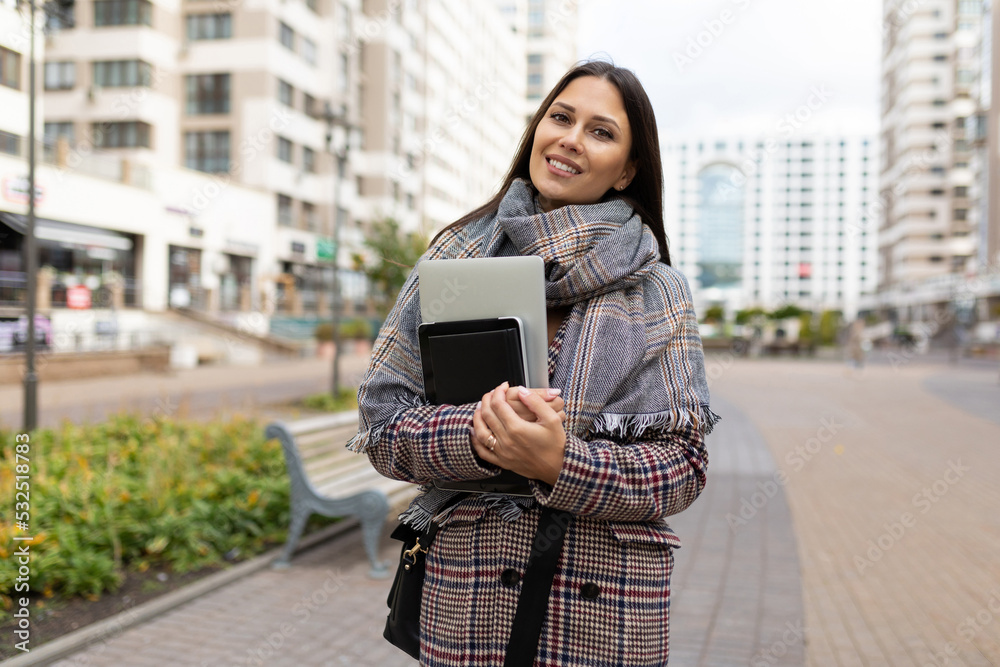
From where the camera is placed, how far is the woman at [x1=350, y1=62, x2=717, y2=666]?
4.88 ft

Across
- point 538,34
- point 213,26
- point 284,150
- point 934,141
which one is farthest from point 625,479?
point 538,34

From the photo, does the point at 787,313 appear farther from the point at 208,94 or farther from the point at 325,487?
the point at 325,487

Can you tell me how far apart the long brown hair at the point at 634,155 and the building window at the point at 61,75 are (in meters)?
39.1

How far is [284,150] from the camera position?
39188 mm

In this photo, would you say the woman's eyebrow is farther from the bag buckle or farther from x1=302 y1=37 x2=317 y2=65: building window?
x1=302 y1=37 x2=317 y2=65: building window

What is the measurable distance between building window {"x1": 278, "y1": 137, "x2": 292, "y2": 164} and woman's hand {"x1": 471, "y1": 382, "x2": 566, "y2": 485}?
39.3m

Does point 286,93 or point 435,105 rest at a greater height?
point 435,105

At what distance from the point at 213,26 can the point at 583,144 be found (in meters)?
40.2

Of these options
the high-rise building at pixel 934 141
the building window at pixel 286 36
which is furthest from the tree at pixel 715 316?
the high-rise building at pixel 934 141

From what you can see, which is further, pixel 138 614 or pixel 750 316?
pixel 750 316

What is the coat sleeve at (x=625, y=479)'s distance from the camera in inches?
57.5

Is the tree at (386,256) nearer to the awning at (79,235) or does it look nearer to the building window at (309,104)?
the awning at (79,235)

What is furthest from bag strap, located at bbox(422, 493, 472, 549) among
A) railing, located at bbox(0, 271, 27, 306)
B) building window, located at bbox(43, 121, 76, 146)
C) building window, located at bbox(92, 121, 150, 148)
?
building window, located at bbox(43, 121, 76, 146)

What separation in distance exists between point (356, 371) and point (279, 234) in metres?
16.6
